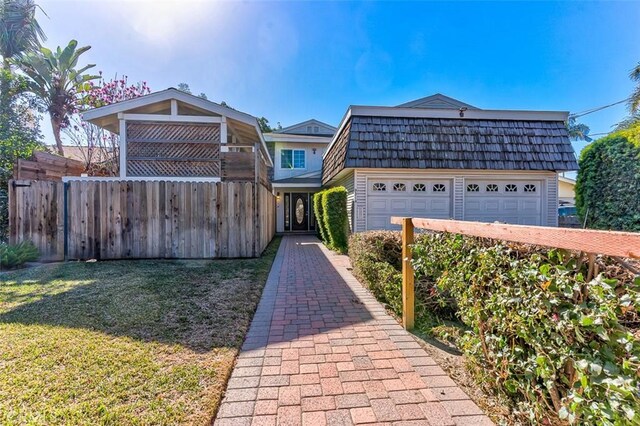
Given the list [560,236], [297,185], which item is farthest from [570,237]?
[297,185]

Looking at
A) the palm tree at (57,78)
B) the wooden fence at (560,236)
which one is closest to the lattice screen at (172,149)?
the wooden fence at (560,236)

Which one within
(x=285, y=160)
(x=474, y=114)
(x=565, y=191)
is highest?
(x=285, y=160)

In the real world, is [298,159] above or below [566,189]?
above

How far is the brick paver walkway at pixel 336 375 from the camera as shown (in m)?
2.03

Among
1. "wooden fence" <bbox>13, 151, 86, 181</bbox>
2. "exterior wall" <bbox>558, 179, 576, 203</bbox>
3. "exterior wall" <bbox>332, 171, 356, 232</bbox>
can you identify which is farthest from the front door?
"exterior wall" <bbox>558, 179, 576, 203</bbox>

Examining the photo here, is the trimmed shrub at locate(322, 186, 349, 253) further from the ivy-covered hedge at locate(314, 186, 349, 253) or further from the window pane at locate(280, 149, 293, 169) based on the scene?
the window pane at locate(280, 149, 293, 169)

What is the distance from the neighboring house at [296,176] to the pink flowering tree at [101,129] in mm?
8265

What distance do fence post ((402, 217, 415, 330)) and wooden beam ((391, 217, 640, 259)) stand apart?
1.14m

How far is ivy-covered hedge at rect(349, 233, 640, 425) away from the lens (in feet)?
4.12

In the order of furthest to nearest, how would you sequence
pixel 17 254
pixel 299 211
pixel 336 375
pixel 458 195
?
1. pixel 299 211
2. pixel 458 195
3. pixel 17 254
4. pixel 336 375

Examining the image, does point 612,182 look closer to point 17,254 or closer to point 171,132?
point 171,132

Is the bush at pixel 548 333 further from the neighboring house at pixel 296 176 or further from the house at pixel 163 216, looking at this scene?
the neighboring house at pixel 296 176

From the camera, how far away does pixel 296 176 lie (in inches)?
714

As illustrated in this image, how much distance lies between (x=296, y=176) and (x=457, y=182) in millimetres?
10855
